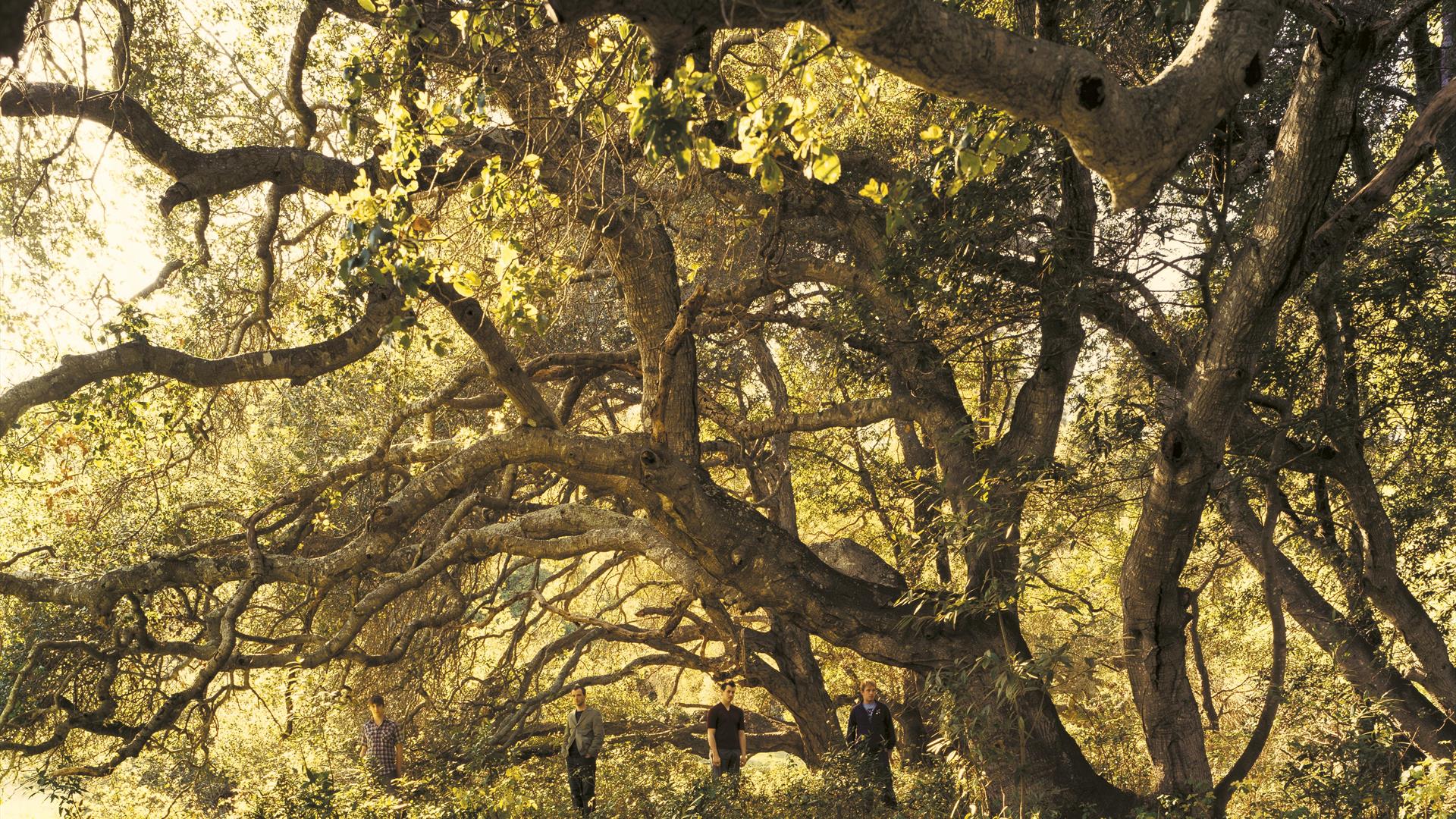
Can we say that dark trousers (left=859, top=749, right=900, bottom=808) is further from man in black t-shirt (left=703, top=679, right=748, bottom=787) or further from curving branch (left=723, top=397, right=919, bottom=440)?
curving branch (left=723, top=397, right=919, bottom=440)

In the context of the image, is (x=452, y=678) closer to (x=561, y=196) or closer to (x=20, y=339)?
(x=20, y=339)

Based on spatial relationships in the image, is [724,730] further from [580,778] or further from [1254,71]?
[1254,71]

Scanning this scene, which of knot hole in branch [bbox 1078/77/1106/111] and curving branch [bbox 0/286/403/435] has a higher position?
curving branch [bbox 0/286/403/435]

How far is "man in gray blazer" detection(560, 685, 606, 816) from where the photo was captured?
8781mm

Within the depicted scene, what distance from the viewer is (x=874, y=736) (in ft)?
28.1

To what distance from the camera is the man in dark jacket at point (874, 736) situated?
8023 millimetres

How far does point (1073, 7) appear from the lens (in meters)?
6.63

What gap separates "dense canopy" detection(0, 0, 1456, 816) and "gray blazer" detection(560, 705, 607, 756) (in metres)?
0.62

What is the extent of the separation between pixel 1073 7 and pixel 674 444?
4.15 metres

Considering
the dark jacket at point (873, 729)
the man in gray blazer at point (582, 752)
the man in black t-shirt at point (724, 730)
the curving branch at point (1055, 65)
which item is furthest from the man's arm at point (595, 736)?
the curving branch at point (1055, 65)

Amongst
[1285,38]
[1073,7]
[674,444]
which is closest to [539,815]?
[674,444]

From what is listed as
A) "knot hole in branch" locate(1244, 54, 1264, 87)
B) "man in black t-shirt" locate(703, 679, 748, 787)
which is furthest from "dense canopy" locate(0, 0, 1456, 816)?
"man in black t-shirt" locate(703, 679, 748, 787)

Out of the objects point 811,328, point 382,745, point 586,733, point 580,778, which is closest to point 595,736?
point 586,733

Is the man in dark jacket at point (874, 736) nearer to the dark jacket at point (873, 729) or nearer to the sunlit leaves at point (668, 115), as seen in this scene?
the dark jacket at point (873, 729)
